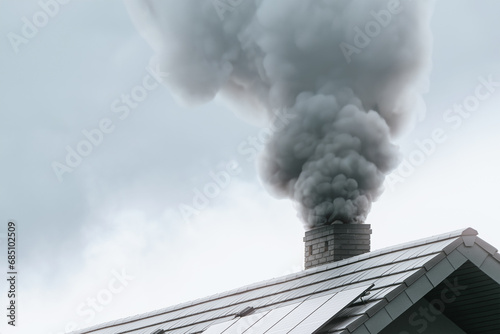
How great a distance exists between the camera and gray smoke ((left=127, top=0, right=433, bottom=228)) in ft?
84.5

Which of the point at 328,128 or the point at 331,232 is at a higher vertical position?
the point at 328,128

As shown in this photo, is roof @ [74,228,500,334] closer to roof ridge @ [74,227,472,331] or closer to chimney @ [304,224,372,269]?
roof ridge @ [74,227,472,331]

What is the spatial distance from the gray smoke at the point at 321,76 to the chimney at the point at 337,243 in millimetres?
765

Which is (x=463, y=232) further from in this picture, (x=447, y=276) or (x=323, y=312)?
(x=323, y=312)

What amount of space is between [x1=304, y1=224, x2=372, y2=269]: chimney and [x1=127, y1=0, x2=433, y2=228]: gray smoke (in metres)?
0.76

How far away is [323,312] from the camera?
55.7 feet

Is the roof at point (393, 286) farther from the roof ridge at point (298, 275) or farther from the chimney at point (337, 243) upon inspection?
the chimney at point (337, 243)

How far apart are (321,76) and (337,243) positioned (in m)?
5.03

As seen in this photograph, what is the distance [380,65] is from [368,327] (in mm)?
11773

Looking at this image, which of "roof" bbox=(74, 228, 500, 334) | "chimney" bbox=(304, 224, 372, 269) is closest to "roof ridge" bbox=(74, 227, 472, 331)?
"roof" bbox=(74, 228, 500, 334)

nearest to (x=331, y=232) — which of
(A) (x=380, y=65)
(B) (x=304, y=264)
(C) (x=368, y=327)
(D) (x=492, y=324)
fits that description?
(B) (x=304, y=264)

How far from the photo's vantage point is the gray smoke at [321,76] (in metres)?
25.8

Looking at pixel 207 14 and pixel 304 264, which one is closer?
pixel 304 264

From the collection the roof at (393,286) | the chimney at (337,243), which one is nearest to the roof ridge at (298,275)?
the roof at (393,286)
